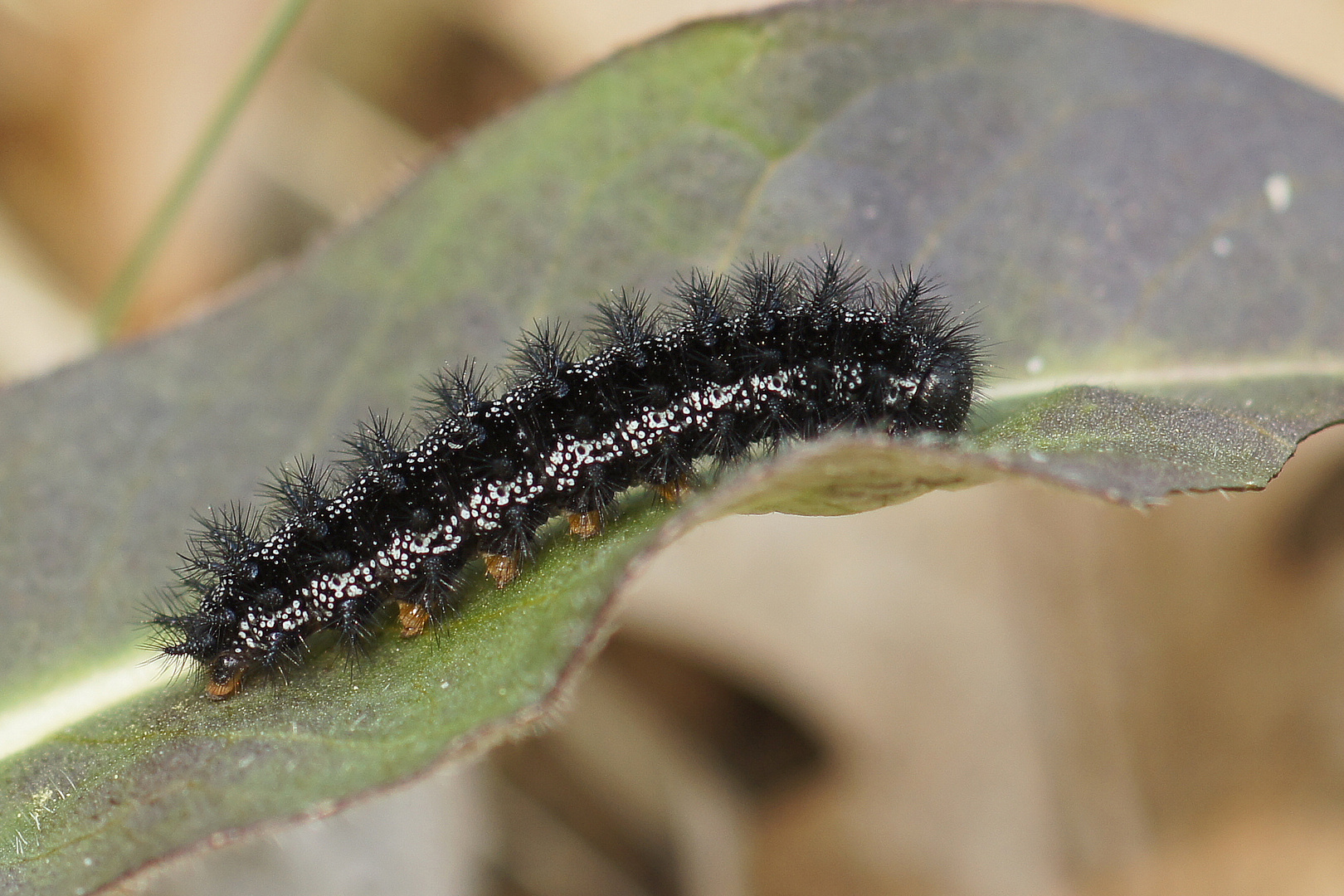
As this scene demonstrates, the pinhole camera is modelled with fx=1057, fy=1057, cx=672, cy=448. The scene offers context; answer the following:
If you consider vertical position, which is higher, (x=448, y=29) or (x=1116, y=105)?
(x=1116, y=105)

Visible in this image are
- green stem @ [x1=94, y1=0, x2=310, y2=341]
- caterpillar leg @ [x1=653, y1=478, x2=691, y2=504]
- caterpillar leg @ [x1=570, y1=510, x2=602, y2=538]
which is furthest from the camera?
green stem @ [x1=94, y1=0, x2=310, y2=341]

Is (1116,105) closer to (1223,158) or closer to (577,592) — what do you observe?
(1223,158)

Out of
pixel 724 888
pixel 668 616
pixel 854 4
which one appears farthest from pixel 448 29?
pixel 724 888

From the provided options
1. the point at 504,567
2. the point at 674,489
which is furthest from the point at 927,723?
the point at 504,567

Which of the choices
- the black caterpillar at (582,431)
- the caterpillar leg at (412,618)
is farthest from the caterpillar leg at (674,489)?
the caterpillar leg at (412,618)

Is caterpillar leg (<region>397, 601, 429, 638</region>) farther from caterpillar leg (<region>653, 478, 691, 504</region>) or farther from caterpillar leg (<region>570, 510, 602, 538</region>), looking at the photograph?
caterpillar leg (<region>653, 478, 691, 504</region>)

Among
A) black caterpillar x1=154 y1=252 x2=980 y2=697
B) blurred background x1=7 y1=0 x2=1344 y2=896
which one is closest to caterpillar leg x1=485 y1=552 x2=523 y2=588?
black caterpillar x1=154 y1=252 x2=980 y2=697
